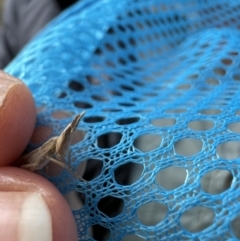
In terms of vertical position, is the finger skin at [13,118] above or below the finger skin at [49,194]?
above

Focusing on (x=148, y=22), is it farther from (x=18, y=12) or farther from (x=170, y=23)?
(x=18, y=12)

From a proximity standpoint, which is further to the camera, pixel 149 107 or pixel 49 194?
pixel 149 107

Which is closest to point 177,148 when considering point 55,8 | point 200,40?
point 200,40

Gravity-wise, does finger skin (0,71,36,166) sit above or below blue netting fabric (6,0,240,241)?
above
